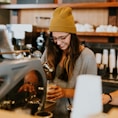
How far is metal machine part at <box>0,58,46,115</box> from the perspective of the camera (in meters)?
0.97

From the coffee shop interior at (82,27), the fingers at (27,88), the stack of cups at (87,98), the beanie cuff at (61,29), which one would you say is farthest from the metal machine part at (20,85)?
the coffee shop interior at (82,27)

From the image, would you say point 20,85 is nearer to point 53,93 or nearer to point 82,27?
point 53,93

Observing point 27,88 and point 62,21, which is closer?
point 27,88

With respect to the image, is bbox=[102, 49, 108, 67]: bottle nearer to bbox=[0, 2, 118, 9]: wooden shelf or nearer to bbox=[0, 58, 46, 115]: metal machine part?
bbox=[0, 2, 118, 9]: wooden shelf

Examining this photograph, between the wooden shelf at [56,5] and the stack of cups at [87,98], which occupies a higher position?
the wooden shelf at [56,5]

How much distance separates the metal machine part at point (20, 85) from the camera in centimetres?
97

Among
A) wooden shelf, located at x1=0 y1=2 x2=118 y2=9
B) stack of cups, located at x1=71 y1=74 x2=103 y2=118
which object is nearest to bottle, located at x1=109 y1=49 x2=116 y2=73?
wooden shelf, located at x1=0 y1=2 x2=118 y2=9

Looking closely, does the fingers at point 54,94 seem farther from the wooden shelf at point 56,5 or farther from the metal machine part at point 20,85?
the wooden shelf at point 56,5

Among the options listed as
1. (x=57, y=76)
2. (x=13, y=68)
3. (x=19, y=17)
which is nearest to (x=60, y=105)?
(x=57, y=76)

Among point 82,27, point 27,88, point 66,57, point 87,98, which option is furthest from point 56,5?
point 87,98

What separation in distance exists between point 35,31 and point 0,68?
2774 mm

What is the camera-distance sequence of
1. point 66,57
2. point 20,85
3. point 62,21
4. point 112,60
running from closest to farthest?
point 20,85 → point 62,21 → point 66,57 → point 112,60

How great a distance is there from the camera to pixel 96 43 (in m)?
3.48

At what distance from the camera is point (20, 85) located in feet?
3.90
